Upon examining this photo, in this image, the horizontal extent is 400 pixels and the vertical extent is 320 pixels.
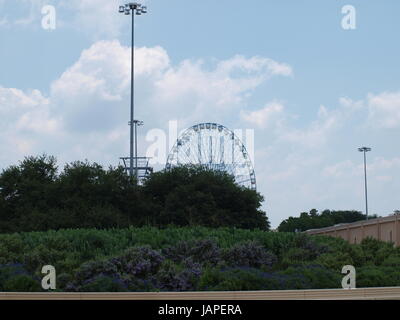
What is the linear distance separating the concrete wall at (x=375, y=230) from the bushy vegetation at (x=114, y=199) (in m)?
16.2

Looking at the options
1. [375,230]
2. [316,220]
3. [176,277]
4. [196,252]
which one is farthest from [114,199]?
[316,220]

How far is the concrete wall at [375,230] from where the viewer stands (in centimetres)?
3519

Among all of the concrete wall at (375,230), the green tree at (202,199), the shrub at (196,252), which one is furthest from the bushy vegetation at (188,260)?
the green tree at (202,199)

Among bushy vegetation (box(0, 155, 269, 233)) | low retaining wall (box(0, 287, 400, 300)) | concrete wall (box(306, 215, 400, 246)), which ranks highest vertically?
bushy vegetation (box(0, 155, 269, 233))

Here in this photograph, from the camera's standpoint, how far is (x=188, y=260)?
78.8ft

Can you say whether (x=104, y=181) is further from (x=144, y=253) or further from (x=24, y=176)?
(x=144, y=253)

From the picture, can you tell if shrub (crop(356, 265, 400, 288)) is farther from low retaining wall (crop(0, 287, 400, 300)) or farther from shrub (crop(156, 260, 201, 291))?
low retaining wall (crop(0, 287, 400, 300))

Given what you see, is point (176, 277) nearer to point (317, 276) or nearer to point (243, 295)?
point (317, 276)

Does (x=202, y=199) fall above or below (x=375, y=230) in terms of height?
above

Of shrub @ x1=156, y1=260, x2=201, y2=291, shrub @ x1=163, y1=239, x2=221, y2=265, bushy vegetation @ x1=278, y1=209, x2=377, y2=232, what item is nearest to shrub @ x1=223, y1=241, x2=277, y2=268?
shrub @ x1=163, y1=239, x2=221, y2=265

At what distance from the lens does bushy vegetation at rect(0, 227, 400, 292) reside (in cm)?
2100

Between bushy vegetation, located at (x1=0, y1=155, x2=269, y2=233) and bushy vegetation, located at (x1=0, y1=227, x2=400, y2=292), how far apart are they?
23964mm

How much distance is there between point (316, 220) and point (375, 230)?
288 feet

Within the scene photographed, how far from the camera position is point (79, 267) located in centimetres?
2333
